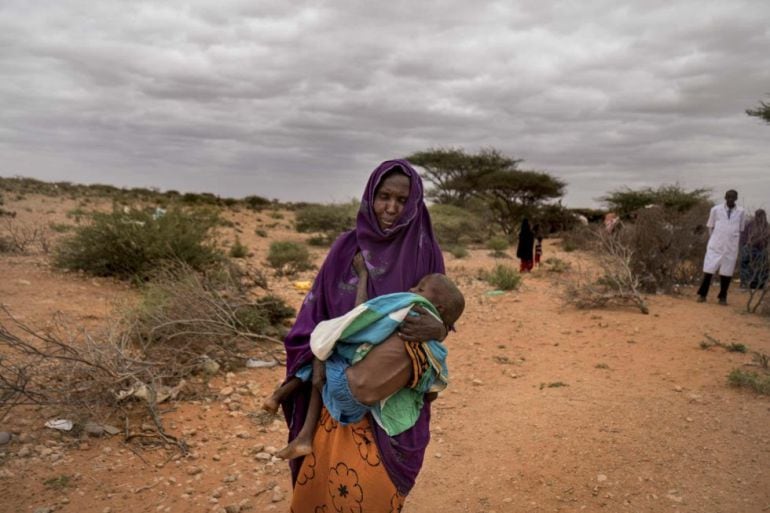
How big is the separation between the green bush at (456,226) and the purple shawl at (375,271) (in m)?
16.4

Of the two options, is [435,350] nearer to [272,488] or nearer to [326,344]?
[326,344]

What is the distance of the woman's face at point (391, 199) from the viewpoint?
1.92 m

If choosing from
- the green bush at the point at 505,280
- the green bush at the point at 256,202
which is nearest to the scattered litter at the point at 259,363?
the green bush at the point at 505,280

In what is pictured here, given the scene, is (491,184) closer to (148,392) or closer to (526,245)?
(526,245)

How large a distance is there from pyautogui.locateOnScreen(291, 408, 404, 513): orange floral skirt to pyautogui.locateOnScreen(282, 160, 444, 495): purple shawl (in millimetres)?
104

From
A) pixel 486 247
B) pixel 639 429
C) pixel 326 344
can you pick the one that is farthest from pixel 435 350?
pixel 486 247

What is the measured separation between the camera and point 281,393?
74.4 inches

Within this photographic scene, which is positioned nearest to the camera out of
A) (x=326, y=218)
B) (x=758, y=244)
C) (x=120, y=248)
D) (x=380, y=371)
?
(x=380, y=371)

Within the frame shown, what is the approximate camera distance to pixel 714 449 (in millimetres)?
3559

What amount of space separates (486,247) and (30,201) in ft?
59.5

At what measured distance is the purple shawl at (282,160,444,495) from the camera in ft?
6.11

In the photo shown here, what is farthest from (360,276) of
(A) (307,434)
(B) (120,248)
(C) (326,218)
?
(C) (326,218)

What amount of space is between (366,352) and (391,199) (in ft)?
1.87

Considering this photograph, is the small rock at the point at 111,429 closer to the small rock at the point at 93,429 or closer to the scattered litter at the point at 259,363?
the small rock at the point at 93,429
